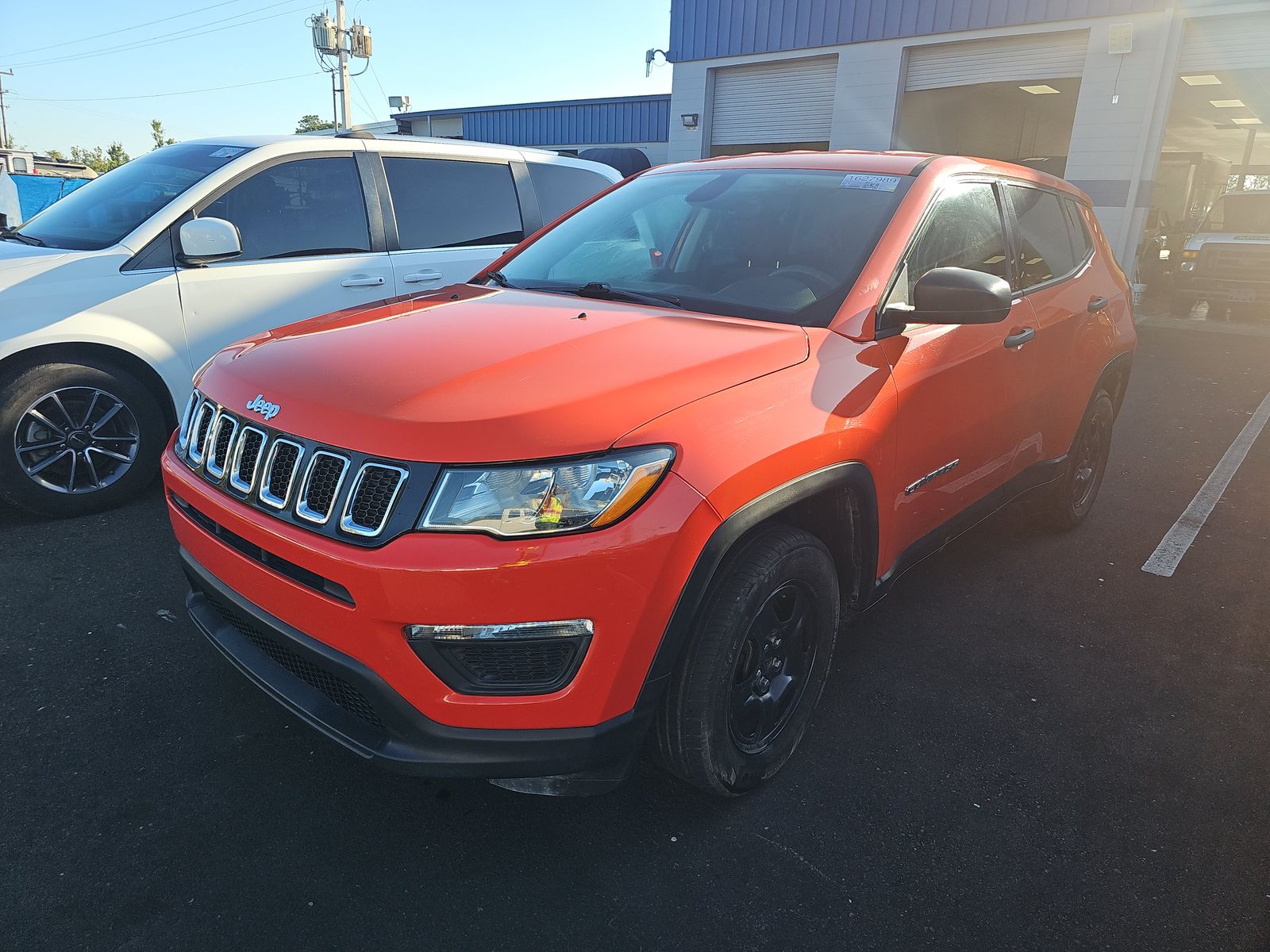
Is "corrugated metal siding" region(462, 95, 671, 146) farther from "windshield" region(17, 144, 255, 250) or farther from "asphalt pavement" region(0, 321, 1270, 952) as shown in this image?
"asphalt pavement" region(0, 321, 1270, 952)

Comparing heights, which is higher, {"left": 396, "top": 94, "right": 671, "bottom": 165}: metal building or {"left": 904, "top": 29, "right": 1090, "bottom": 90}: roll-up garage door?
{"left": 904, "top": 29, "right": 1090, "bottom": 90}: roll-up garage door

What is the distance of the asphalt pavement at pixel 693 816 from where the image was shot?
6.39 ft

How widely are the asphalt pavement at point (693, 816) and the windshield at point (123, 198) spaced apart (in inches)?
68.0

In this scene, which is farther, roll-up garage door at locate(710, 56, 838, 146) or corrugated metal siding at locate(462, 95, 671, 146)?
corrugated metal siding at locate(462, 95, 671, 146)

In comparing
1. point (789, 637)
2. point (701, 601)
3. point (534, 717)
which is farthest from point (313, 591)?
point (789, 637)

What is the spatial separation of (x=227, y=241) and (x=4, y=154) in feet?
59.8

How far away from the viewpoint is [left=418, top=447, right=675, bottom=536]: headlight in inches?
68.4

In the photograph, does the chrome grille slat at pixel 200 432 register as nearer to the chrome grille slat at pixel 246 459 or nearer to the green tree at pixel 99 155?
the chrome grille slat at pixel 246 459

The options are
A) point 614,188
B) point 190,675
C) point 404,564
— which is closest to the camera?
point 404,564

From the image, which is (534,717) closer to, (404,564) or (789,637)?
(404,564)

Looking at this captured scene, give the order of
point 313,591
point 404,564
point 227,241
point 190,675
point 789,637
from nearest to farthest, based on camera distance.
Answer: point 404,564 → point 313,591 → point 789,637 → point 190,675 → point 227,241

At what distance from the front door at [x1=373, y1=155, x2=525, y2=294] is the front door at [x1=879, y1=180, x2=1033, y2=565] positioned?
2.75 metres

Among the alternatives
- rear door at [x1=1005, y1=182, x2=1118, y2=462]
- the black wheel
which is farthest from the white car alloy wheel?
Result: rear door at [x1=1005, y1=182, x2=1118, y2=462]

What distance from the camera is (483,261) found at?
521 centimetres
